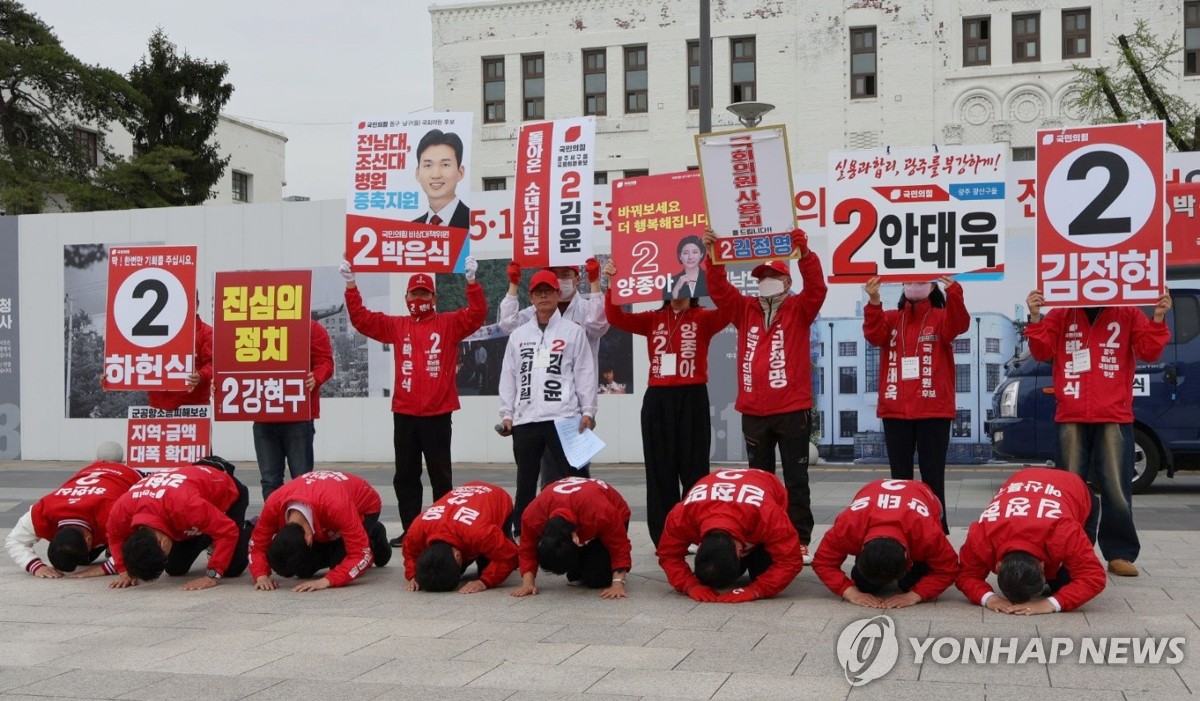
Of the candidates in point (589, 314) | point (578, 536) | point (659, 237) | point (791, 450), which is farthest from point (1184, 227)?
point (578, 536)

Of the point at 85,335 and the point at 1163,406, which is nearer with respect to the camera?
the point at 1163,406

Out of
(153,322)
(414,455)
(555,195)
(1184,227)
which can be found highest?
(1184,227)

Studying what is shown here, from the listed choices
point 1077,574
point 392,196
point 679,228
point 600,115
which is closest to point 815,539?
point 679,228

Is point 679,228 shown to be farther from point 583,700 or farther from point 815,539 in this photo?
point 583,700

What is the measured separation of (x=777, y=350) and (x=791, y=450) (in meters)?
0.63

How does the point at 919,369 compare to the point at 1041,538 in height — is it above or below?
above

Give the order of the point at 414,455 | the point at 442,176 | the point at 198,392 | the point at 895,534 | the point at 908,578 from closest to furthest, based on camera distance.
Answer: the point at 895,534
the point at 908,578
the point at 414,455
the point at 442,176
the point at 198,392

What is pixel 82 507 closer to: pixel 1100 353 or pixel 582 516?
pixel 582 516

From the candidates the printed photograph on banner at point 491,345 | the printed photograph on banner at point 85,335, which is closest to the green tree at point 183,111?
the printed photograph on banner at point 85,335

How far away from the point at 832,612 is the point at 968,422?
10438 millimetres

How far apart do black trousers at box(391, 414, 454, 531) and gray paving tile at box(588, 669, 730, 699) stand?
384 centimetres

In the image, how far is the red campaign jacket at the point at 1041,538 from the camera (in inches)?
240

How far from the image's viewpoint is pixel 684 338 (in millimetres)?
8180

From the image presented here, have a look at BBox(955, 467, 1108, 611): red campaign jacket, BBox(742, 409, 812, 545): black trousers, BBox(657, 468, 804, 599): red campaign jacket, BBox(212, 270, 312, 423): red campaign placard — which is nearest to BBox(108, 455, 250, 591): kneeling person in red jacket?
BBox(212, 270, 312, 423): red campaign placard
